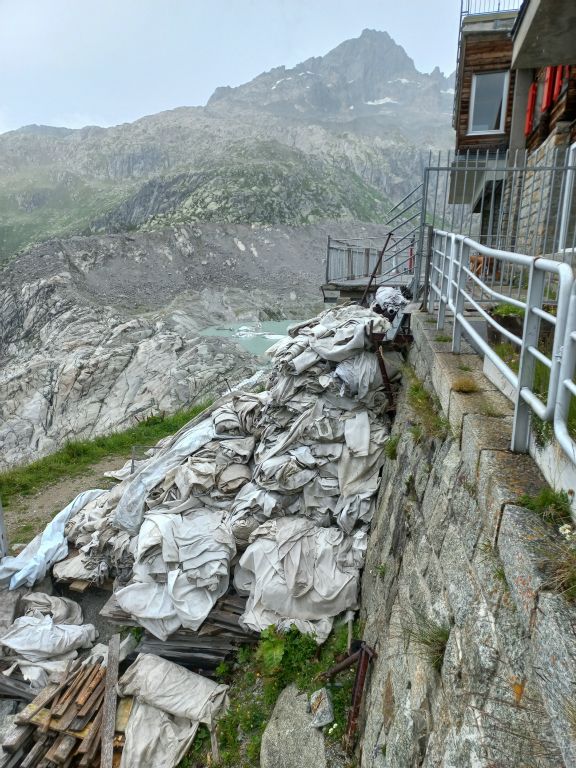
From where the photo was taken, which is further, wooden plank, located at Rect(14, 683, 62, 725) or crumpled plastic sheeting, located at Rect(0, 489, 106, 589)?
crumpled plastic sheeting, located at Rect(0, 489, 106, 589)

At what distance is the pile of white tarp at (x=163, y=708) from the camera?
4418mm

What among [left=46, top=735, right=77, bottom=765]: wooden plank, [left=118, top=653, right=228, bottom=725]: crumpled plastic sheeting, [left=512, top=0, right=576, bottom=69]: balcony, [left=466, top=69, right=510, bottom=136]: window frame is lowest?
[left=46, top=735, right=77, bottom=765]: wooden plank

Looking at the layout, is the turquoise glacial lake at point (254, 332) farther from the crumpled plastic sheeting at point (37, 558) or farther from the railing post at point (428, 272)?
the railing post at point (428, 272)

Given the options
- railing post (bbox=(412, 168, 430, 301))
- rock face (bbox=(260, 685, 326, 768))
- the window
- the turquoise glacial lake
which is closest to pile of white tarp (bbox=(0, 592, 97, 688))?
rock face (bbox=(260, 685, 326, 768))

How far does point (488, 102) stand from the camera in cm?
1412

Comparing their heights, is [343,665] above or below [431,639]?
below

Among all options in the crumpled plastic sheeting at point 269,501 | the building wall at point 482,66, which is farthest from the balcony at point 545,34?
the building wall at point 482,66

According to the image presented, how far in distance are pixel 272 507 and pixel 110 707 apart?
2.50 meters

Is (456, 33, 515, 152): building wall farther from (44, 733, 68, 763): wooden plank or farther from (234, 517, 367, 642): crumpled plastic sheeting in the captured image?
(44, 733, 68, 763): wooden plank

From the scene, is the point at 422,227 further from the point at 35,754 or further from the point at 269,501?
the point at 35,754

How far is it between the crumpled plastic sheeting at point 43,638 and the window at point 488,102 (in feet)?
52.1

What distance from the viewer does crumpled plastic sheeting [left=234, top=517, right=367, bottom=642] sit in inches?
188

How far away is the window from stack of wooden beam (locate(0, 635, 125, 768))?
1607 centimetres

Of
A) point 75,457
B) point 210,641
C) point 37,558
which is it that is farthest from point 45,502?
point 210,641
